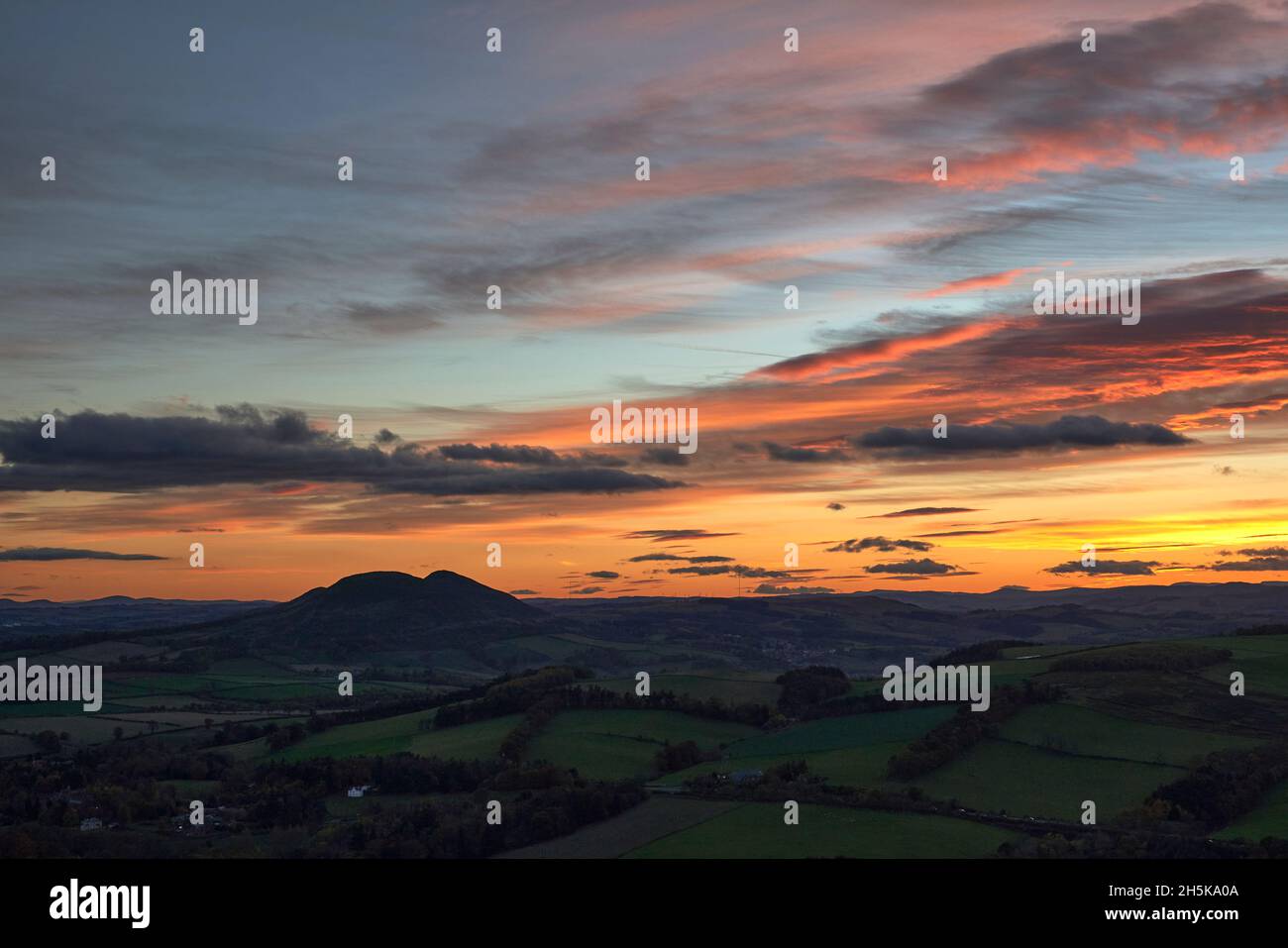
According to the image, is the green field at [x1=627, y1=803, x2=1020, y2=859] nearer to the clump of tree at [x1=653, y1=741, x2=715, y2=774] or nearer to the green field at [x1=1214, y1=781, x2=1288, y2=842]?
the green field at [x1=1214, y1=781, x2=1288, y2=842]

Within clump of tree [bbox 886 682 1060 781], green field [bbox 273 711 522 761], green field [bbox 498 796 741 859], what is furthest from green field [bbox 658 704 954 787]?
green field [bbox 273 711 522 761]

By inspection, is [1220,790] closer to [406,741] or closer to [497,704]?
[406,741]

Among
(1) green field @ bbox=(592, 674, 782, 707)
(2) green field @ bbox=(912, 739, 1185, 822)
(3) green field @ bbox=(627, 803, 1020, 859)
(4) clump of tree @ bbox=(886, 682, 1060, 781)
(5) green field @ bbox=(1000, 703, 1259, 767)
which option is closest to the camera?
(3) green field @ bbox=(627, 803, 1020, 859)

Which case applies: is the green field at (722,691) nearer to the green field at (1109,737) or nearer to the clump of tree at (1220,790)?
the green field at (1109,737)

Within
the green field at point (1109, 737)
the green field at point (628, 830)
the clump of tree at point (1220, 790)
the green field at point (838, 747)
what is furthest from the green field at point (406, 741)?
the clump of tree at point (1220, 790)
